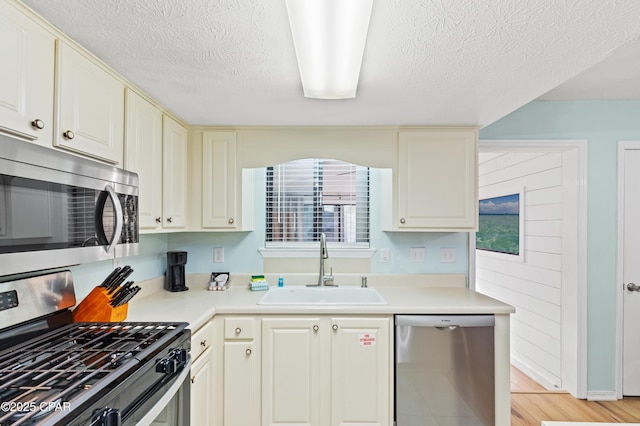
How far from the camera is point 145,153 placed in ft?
6.15

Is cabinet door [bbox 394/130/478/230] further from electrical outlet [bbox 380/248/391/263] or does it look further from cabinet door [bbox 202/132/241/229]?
cabinet door [bbox 202/132/241/229]

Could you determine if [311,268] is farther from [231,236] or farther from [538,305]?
[538,305]

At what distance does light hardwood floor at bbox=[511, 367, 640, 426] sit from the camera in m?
2.46

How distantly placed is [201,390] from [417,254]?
1773mm

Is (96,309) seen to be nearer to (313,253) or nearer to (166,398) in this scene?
(166,398)

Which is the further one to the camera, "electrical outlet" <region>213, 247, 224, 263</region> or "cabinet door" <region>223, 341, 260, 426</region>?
"electrical outlet" <region>213, 247, 224, 263</region>

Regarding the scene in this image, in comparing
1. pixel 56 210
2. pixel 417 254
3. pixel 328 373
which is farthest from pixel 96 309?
pixel 417 254

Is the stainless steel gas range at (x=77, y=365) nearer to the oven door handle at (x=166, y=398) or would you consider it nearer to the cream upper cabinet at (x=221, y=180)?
the oven door handle at (x=166, y=398)

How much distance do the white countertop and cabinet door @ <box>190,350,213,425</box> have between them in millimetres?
218

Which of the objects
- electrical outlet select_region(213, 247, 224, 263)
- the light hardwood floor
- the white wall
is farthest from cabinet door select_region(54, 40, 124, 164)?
the white wall

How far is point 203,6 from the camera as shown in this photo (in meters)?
1.11

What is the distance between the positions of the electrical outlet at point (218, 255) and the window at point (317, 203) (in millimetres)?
380

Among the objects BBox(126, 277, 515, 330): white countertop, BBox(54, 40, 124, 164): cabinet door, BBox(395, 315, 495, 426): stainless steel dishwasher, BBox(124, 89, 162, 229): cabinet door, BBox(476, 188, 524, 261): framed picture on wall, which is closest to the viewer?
BBox(54, 40, 124, 164): cabinet door

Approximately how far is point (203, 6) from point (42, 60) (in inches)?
23.8
